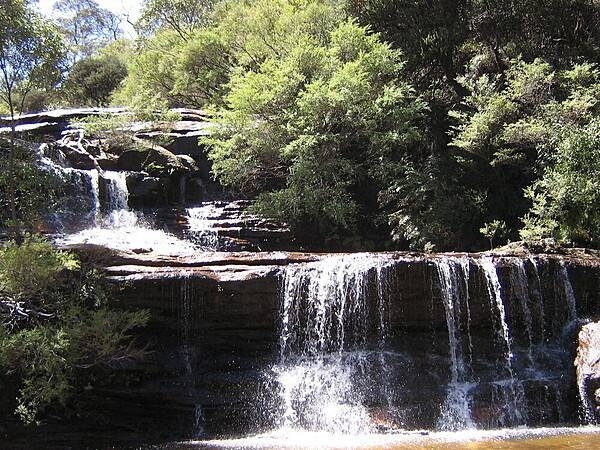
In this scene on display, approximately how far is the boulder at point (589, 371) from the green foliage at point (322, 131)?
8016 mm

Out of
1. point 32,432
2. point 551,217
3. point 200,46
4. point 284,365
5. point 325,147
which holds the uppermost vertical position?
point 200,46

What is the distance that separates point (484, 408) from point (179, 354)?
6.10 m

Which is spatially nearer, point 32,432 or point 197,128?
point 32,432

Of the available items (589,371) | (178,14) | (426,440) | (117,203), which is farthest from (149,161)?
(178,14)

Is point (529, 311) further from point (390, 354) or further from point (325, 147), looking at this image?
point (325, 147)

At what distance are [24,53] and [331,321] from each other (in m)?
8.80

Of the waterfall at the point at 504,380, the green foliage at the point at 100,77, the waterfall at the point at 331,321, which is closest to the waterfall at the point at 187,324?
the waterfall at the point at 331,321

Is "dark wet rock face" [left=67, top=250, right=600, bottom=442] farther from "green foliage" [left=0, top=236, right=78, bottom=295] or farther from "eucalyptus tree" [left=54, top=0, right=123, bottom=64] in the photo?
"eucalyptus tree" [left=54, top=0, right=123, bottom=64]

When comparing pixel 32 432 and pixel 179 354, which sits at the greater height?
pixel 179 354

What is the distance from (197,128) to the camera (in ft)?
72.6

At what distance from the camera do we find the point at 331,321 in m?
11.9

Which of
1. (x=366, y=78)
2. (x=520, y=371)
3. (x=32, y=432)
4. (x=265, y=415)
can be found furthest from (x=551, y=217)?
(x=32, y=432)

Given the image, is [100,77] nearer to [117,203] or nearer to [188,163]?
[188,163]

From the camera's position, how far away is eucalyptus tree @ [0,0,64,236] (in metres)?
12.0
